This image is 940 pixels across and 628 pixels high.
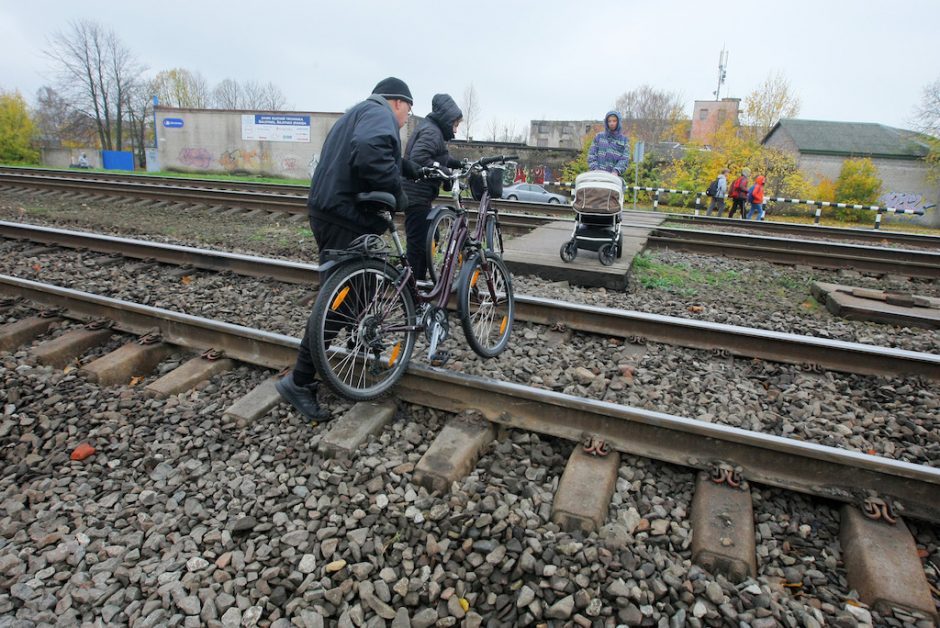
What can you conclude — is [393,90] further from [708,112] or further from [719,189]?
[708,112]

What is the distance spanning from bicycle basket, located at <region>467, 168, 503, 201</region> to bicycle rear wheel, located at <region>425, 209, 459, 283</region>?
0.30 m

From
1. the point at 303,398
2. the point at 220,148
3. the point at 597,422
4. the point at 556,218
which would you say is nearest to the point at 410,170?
the point at 303,398

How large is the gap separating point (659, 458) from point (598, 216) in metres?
4.48

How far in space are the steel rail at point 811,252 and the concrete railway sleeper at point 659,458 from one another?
20.0 ft

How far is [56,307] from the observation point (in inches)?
192

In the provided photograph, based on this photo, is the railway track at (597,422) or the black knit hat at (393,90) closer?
the railway track at (597,422)

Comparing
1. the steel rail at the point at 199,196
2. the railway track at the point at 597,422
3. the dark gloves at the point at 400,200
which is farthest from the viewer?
the steel rail at the point at 199,196

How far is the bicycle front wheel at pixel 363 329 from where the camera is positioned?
3.01 m

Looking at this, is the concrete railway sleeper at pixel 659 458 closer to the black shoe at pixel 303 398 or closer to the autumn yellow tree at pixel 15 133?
the black shoe at pixel 303 398

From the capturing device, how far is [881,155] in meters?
33.0

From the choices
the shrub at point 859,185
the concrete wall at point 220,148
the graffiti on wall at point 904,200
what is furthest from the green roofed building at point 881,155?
the concrete wall at point 220,148

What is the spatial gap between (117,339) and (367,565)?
329cm

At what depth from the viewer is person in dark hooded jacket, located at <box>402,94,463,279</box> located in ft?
15.3

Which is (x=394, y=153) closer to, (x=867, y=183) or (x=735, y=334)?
(x=735, y=334)
